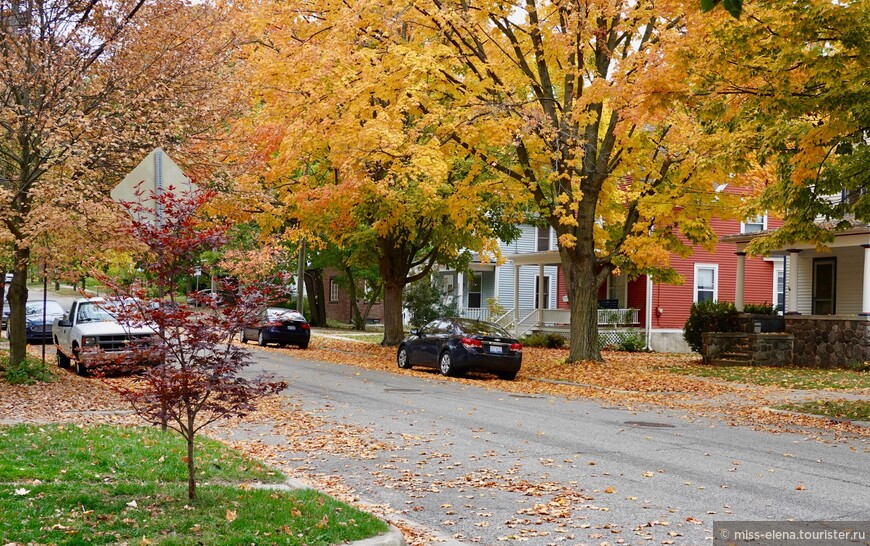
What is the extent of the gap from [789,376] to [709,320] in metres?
5.96

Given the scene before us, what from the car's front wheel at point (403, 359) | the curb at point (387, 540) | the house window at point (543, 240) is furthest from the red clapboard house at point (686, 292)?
the curb at point (387, 540)

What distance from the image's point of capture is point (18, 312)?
698 inches

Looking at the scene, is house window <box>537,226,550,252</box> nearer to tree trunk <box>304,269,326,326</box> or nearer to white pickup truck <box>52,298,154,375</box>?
tree trunk <box>304,269,326,326</box>

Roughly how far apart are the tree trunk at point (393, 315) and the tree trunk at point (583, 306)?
10.0m

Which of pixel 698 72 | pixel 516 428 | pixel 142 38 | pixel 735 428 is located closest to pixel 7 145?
pixel 142 38

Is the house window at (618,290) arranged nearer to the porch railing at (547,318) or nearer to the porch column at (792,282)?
the porch railing at (547,318)

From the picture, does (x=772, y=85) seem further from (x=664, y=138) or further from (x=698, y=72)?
(x=664, y=138)

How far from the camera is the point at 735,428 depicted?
43.7 feet

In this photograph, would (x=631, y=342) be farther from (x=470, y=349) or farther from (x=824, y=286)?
(x=470, y=349)

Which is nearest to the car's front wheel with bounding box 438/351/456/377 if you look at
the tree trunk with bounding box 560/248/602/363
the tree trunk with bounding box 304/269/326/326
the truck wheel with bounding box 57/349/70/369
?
the tree trunk with bounding box 560/248/602/363

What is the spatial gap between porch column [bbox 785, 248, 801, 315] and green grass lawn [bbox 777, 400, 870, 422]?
1340 centimetres

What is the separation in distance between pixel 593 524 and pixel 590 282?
53.7ft

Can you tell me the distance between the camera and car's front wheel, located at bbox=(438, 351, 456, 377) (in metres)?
21.4

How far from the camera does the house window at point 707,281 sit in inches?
1465
